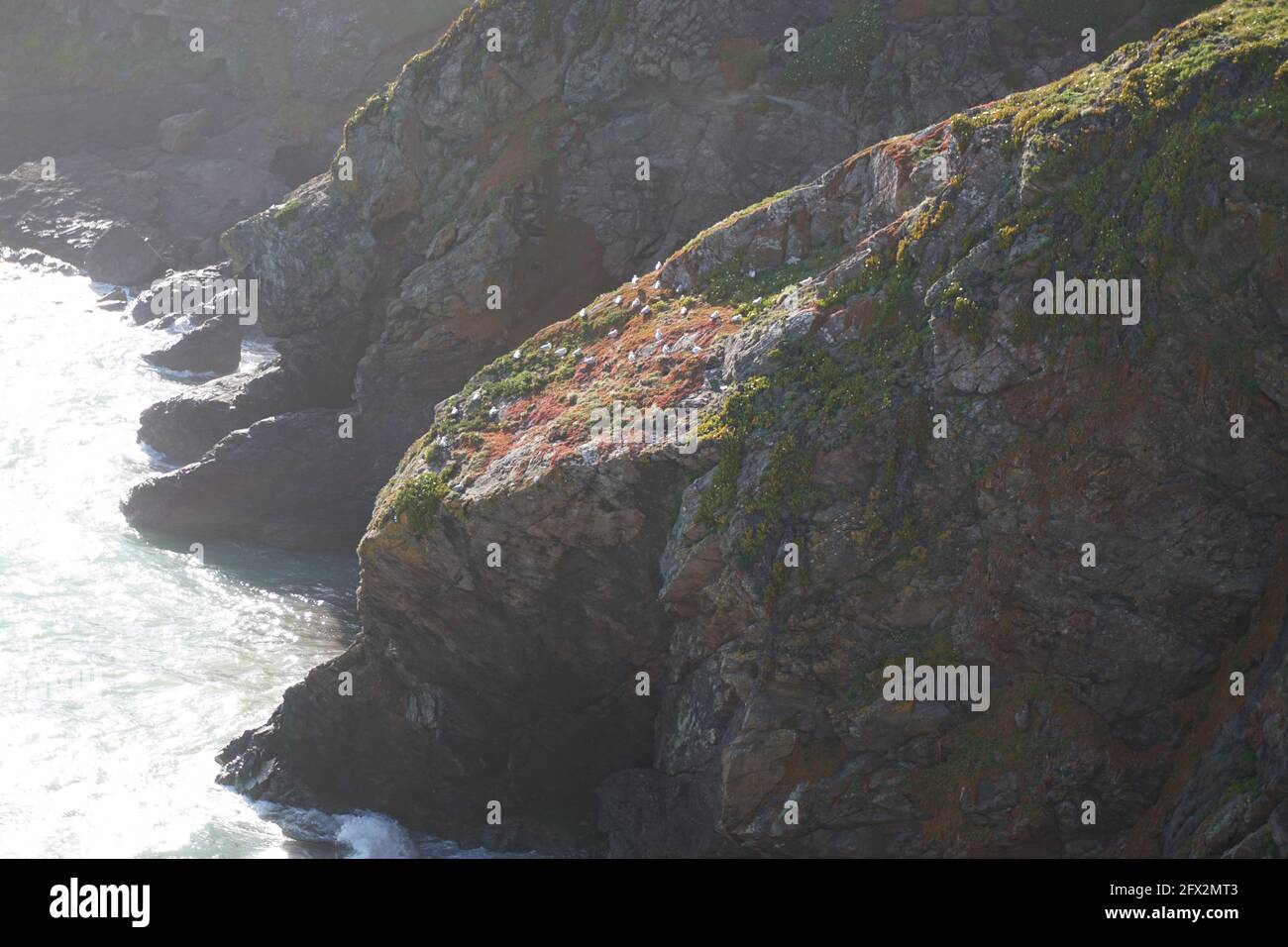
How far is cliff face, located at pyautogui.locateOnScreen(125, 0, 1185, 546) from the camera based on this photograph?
36625 millimetres

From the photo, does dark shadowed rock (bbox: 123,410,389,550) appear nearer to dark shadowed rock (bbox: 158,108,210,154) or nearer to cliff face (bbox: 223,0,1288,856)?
cliff face (bbox: 223,0,1288,856)

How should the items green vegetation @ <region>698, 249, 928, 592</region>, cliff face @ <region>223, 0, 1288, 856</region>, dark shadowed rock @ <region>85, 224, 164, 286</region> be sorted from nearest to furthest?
1. cliff face @ <region>223, 0, 1288, 856</region>
2. green vegetation @ <region>698, 249, 928, 592</region>
3. dark shadowed rock @ <region>85, 224, 164, 286</region>

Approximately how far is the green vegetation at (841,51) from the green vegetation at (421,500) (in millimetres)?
18969

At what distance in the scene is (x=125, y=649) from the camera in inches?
1268

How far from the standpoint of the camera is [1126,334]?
19172 mm

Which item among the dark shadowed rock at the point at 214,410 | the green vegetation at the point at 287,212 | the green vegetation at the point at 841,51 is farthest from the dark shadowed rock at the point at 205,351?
the green vegetation at the point at 841,51

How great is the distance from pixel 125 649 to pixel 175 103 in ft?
153

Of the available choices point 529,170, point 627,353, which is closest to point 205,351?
point 529,170

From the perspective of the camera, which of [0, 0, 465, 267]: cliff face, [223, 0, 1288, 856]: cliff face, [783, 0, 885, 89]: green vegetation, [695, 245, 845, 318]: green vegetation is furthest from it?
[0, 0, 465, 267]: cliff face

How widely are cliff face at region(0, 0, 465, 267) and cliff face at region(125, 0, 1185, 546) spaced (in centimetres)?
2195

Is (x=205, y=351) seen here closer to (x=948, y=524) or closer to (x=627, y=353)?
(x=627, y=353)

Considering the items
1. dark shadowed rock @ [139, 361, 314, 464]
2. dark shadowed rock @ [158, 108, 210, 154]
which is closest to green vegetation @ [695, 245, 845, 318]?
dark shadowed rock @ [139, 361, 314, 464]
